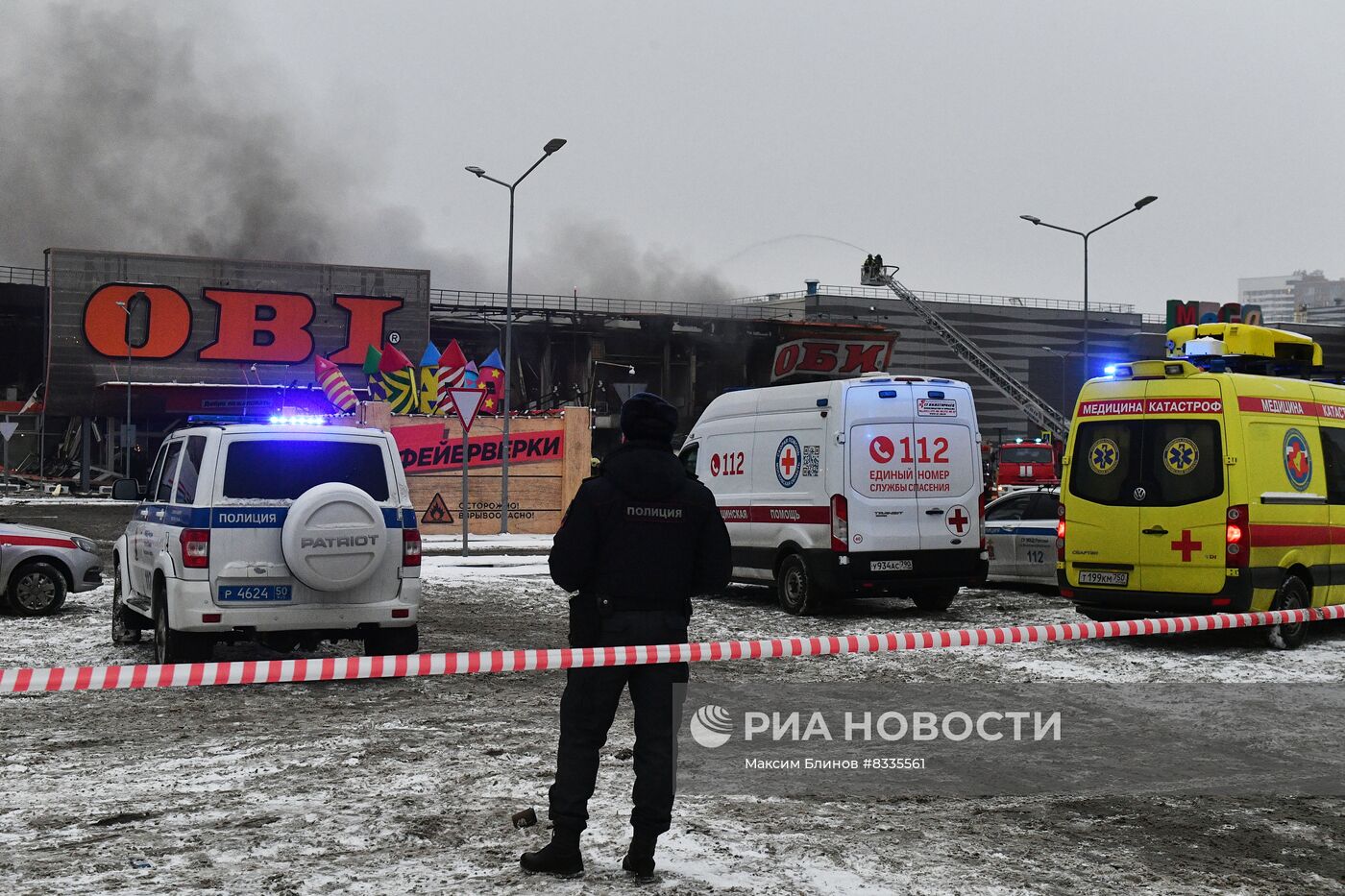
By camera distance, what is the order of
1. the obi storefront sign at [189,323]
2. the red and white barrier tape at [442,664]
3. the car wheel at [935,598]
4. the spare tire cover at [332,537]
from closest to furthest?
the red and white barrier tape at [442,664]
the spare tire cover at [332,537]
the car wheel at [935,598]
the obi storefront sign at [189,323]

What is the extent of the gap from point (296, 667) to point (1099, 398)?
886 cm

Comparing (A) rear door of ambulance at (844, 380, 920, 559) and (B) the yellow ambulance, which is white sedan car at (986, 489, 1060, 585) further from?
(B) the yellow ambulance

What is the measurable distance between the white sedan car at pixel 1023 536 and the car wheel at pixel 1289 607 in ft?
13.3

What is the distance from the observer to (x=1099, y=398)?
12.8 m

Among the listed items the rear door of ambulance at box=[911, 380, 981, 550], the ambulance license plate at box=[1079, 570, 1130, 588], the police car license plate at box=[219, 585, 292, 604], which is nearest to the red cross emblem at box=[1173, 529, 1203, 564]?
the ambulance license plate at box=[1079, 570, 1130, 588]

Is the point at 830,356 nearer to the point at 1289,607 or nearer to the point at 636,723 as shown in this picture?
the point at 1289,607

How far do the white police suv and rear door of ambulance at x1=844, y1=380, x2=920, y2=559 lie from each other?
17.8 feet

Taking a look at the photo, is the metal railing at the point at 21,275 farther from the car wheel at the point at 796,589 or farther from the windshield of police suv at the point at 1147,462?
the windshield of police suv at the point at 1147,462

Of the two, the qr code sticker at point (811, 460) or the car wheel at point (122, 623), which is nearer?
the car wheel at point (122, 623)

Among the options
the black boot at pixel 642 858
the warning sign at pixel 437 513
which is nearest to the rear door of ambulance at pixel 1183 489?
the black boot at pixel 642 858

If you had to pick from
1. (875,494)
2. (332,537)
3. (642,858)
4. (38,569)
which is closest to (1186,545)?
(875,494)

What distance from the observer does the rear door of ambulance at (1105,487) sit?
12.4 meters

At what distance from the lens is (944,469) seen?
14406mm

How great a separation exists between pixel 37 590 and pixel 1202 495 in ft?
37.6
